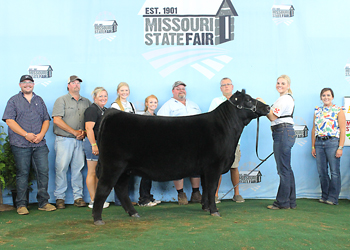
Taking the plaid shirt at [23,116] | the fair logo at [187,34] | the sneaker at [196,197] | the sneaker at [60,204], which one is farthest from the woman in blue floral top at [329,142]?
the plaid shirt at [23,116]

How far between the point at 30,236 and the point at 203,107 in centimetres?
321

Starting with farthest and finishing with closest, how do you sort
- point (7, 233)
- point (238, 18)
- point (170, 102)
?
1. point (238, 18)
2. point (170, 102)
3. point (7, 233)

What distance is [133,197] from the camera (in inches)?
202

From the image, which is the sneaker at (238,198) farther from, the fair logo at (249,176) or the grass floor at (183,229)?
the grass floor at (183,229)

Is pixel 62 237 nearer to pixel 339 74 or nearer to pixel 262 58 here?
pixel 262 58

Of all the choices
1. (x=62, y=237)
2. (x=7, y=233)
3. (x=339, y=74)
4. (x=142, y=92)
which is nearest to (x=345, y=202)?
(x=339, y=74)

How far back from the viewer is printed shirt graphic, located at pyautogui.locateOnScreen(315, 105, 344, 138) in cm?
486

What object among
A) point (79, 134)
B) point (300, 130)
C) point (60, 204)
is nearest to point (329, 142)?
point (300, 130)

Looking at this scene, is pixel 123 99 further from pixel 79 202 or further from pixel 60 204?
pixel 60 204

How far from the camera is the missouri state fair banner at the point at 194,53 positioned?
522 centimetres

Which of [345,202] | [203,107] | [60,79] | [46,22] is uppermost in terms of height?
[46,22]

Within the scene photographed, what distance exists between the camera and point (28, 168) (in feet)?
14.6

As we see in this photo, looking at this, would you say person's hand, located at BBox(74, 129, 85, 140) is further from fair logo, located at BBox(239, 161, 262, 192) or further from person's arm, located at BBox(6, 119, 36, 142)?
fair logo, located at BBox(239, 161, 262, 192)

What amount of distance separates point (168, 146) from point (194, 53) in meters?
2.21
